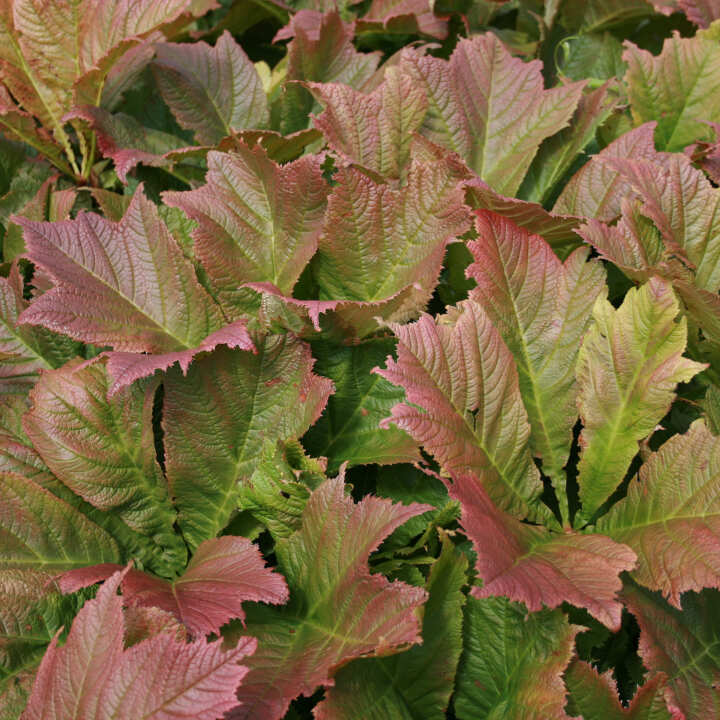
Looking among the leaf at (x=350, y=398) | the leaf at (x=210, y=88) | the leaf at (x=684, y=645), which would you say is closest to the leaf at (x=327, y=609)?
the leaf at (x=350, y=398)

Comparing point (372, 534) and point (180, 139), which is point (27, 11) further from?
point (372, 534)

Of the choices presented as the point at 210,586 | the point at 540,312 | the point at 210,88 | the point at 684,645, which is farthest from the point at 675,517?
the point at 210,88

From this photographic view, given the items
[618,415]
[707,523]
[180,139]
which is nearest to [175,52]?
[180,139]

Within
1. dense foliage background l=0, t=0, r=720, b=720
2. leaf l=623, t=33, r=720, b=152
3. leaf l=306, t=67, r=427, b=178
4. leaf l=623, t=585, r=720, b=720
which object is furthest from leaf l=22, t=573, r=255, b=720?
leaf l=623, t=33, r=720, b=152

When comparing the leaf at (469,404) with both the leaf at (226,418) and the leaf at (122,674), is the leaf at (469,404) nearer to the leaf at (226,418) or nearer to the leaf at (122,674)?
the leaf at (226,418)

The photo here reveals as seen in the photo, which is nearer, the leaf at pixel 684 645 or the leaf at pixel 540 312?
the leaf at pixel 684 645

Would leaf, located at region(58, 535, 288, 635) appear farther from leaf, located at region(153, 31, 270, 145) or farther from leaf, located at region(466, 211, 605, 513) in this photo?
leaf, located at region(153, 31, 270, 145)

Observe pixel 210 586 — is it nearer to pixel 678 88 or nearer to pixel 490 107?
pixel 490 107
